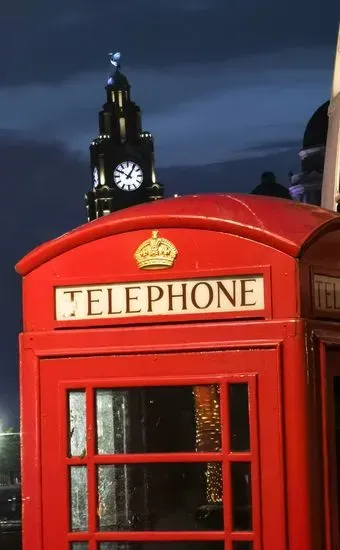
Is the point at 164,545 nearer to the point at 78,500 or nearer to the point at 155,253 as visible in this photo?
the point at 78,500

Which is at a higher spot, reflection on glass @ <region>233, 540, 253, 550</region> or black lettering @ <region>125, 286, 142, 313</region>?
black lettering @ <region>125, 286, 142, 313</region>

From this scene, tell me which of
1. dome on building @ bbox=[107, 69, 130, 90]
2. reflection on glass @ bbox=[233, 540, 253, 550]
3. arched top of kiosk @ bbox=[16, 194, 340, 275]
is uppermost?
dome on building @ bbox=[107, 69, 130, 90]

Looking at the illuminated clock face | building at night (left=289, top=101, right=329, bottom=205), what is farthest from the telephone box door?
the illuminated clock face

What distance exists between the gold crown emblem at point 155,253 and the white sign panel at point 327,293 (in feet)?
1.59

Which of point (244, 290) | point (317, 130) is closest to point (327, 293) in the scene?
point (244, 290)

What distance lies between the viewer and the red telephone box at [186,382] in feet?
16.1

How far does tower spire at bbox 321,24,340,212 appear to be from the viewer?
311 inches

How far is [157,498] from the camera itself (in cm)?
505

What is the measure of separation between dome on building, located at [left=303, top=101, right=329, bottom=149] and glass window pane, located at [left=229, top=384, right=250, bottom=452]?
4568 centimetres

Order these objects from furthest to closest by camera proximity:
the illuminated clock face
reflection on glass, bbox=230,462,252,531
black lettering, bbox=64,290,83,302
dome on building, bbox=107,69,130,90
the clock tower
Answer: dome on building, bbox=107,69,130,90, the illuminated clock face, the clock tower, black lettering, bbox=64,290,83,302, reflection on glass, bbox=230,462,252,531

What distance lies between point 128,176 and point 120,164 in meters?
1.44

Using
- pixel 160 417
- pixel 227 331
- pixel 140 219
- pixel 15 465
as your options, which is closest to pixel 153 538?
pixel 160 417

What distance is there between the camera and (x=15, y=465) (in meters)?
21.0

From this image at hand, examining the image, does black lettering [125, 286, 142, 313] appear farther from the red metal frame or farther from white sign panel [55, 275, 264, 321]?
the red metal frame
